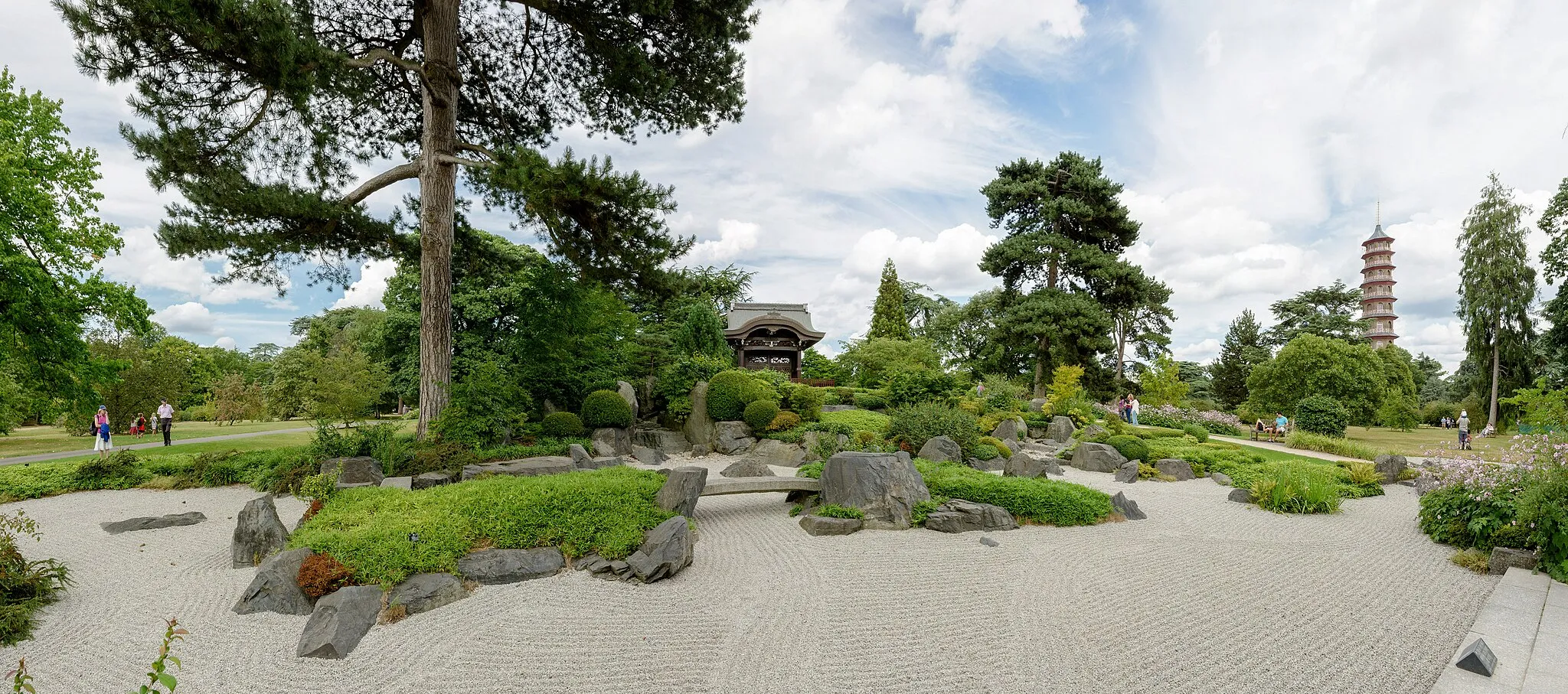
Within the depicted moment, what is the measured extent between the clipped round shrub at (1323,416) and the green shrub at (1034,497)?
14833mm

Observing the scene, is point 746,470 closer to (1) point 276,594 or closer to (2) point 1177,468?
(1) point 276,594

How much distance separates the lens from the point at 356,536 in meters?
5.43

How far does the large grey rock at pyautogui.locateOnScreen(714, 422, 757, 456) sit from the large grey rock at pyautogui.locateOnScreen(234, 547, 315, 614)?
32.1ft

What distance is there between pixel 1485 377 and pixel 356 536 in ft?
117

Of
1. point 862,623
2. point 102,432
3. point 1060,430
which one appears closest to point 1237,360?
point 1060,430

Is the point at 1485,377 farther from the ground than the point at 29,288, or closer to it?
closer to it

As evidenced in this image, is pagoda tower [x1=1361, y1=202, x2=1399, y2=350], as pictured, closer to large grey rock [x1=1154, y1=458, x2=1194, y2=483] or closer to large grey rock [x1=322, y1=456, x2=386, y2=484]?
large grey rock [x1=1154, y1=458, x2=1194, y2=483]

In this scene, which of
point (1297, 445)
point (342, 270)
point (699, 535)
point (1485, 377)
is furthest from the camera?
point (1485, 377)

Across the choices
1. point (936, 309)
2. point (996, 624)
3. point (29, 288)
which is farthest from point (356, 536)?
point (936, 309)

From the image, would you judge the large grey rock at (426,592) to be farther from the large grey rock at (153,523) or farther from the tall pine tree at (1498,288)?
the tall pine tree at (1498,288)

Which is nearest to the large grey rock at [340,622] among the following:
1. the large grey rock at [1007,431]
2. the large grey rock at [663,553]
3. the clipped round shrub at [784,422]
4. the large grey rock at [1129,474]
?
the large grey rock at [663,553]

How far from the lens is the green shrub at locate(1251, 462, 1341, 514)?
858cm

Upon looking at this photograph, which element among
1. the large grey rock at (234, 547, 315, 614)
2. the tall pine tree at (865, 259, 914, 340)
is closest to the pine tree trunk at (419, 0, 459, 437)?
the large grey rock at (234, 547, 315, 614)

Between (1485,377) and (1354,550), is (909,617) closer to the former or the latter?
(1354,550)
